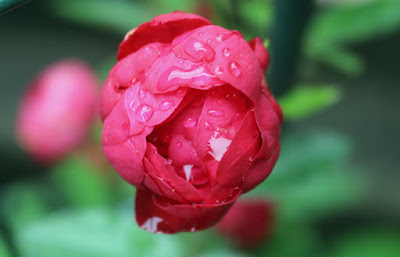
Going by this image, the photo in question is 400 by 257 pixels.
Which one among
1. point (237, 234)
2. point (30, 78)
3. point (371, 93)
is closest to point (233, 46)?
point (237, 234)

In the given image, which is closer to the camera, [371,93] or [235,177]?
[235,177]

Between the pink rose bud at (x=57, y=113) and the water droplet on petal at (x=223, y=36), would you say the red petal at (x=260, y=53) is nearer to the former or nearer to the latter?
the water droplet on petal at (x=223, y=36)

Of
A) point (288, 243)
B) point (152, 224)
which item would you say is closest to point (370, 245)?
point (288, 243)

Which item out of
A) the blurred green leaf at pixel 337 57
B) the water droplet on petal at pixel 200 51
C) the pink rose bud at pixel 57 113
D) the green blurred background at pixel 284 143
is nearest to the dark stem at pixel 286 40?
the green blurred background at pixel 284 143

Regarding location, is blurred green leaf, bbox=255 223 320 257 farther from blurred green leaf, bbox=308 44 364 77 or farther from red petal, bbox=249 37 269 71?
red petal, bbox=249 37 269 71

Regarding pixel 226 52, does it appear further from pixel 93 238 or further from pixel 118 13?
pixel 118 13

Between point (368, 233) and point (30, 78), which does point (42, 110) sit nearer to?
point (30, 78)
